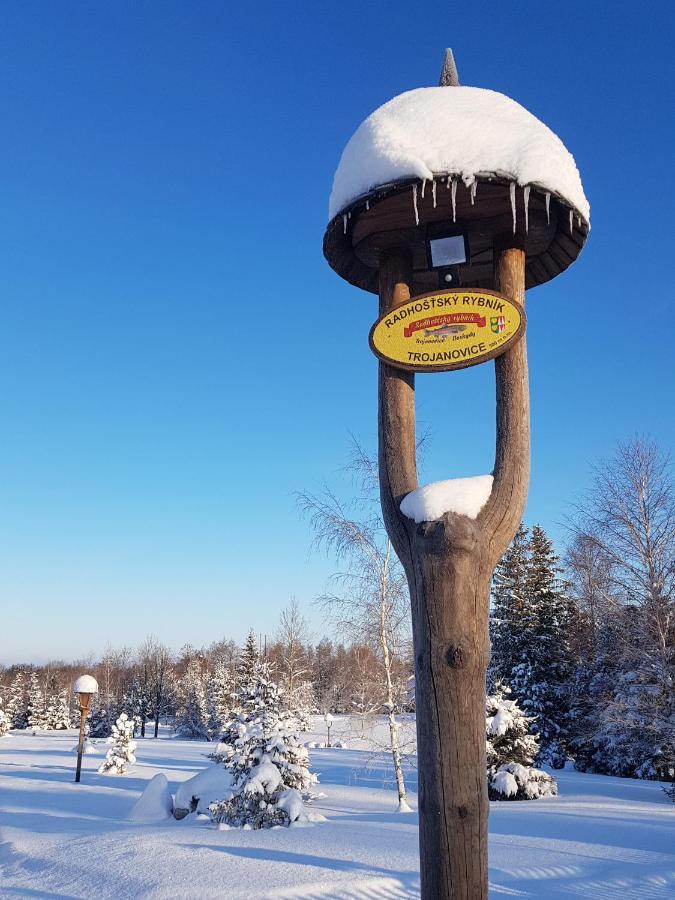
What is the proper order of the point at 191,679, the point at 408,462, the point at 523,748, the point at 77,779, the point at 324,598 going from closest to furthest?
the point at 408,462
the point at 324,598
the point at 523,748
the point at 77,779
the point at 191,679

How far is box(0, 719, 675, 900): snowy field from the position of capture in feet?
19.3

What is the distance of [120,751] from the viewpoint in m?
21.0

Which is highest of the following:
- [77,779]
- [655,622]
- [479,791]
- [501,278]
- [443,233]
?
[443,233]

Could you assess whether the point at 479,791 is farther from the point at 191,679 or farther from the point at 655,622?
the point at 191,679

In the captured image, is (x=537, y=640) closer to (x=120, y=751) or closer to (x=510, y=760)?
(x=510, y=760)

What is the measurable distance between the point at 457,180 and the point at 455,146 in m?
0.20

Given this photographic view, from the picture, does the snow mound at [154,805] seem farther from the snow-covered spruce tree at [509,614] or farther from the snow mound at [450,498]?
the snow-covered spruce tree at [509,614]

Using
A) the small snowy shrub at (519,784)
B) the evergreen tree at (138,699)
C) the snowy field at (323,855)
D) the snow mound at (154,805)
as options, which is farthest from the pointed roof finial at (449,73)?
the evergreen tree at (138,699)

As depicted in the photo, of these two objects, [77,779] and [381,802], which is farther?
[77,779]

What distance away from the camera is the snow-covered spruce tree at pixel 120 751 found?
2044 cm

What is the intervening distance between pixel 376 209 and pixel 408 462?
1.47 m

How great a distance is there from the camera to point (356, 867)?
6312mm

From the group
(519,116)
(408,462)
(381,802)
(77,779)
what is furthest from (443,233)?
(77,779)

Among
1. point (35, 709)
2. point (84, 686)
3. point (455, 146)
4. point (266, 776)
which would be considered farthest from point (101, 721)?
point (455, 146)
